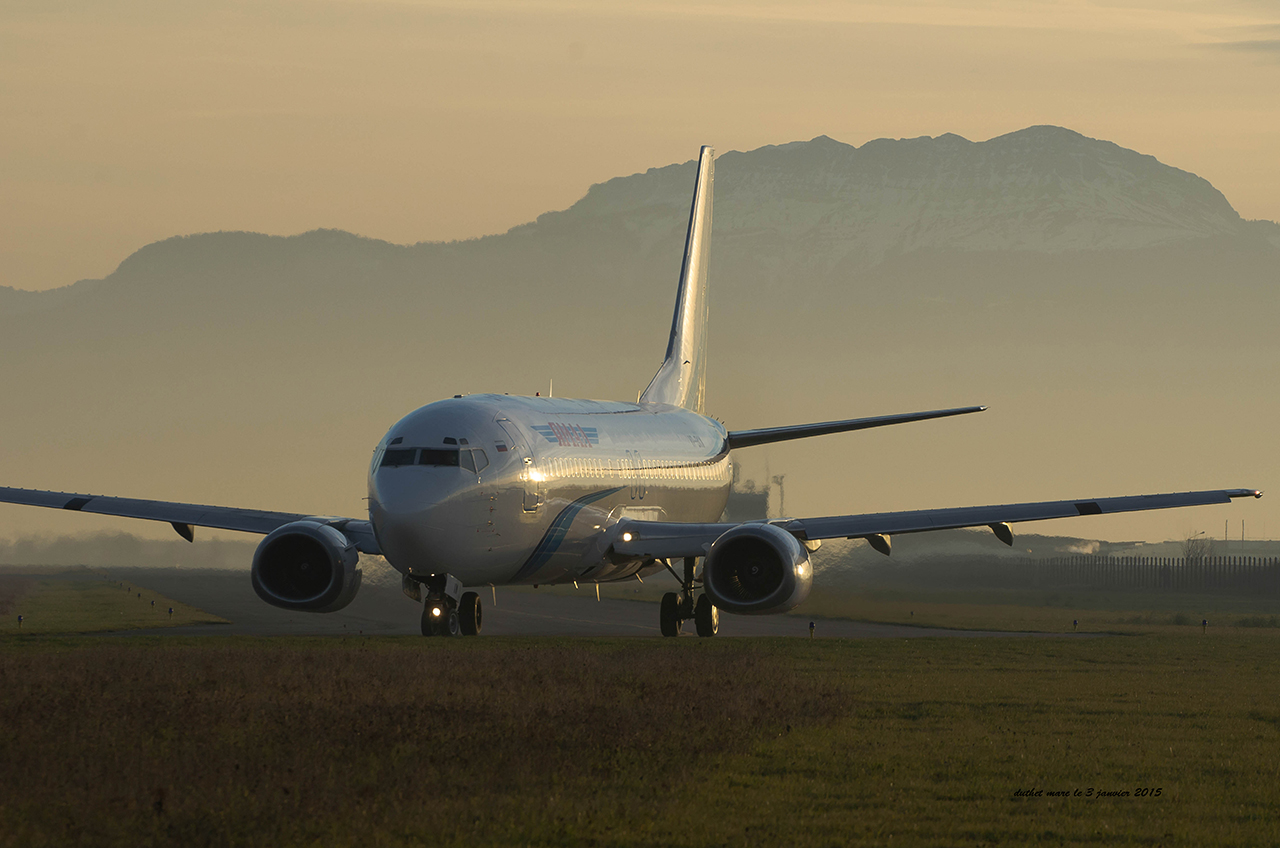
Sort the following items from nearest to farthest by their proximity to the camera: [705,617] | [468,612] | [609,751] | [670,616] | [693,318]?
[609,751], [468,612], [705,617], [670,616], [693,318]

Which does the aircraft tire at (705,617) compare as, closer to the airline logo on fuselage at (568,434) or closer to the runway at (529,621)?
the runway at (529,621)

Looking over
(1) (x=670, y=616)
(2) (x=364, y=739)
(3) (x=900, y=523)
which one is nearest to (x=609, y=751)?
(2) (x=364, y=739)

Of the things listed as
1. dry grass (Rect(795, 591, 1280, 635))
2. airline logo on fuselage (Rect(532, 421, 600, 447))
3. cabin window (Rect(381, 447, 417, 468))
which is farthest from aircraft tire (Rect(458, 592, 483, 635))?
dry grass (Rect(795, 591, 1280, 635))

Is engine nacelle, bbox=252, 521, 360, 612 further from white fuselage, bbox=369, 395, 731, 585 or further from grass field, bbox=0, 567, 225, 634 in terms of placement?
grass field, bbox=0, 567, 225, 634

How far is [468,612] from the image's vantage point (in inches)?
1411

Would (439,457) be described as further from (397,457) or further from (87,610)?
(87,610)

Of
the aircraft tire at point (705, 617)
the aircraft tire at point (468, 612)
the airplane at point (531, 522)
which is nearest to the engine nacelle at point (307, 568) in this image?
the airplane at point (531, 522)

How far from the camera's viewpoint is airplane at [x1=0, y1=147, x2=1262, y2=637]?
1246 inches

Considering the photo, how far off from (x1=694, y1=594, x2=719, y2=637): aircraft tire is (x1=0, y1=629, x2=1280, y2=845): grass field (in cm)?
1007

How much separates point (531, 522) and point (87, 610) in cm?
2563

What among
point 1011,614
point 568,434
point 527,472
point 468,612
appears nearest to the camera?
Result: point 527,472

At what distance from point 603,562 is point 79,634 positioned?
37.5 ft

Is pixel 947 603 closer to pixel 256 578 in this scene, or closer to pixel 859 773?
pixel 256 578

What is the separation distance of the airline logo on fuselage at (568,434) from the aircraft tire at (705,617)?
176 inches
